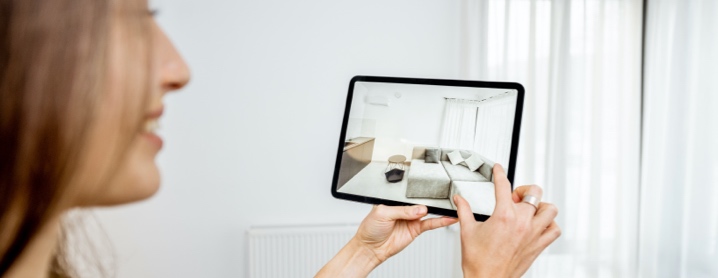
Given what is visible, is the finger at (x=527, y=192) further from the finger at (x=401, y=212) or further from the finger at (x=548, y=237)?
the finger at (x=401, y=212)

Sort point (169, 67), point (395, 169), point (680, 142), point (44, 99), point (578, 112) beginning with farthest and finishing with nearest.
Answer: point (578, 112) < point (680, 142) < point (395, 169) < point (169, 67) < point (44, 99)

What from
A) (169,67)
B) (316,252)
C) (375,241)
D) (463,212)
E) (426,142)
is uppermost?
(169,67)

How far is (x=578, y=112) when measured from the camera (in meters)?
2.33

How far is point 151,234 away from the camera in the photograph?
6.99 ft

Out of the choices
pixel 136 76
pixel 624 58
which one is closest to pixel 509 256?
pixel 136 76

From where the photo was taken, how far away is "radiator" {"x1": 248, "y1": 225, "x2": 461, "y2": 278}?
209 centimetres

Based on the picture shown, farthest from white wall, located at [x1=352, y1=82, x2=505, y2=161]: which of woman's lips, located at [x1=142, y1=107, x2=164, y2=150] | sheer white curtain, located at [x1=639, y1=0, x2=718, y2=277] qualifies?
sheer white curtain, located at [x1=639, y1=0, x2=718, y2=277]

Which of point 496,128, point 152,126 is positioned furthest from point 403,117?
point 152,126

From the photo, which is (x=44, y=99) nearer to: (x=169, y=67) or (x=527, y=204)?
(x=169, y=67)

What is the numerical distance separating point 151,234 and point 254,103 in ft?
2.64

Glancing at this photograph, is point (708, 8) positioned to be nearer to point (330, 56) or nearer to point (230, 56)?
point (330, 56)

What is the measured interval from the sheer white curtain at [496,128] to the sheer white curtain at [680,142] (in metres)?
1.53

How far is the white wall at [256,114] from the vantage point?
2.11m

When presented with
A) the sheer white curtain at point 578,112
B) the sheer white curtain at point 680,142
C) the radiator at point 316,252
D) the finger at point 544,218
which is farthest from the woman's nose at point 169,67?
the sheer white curtain at point 680,142
